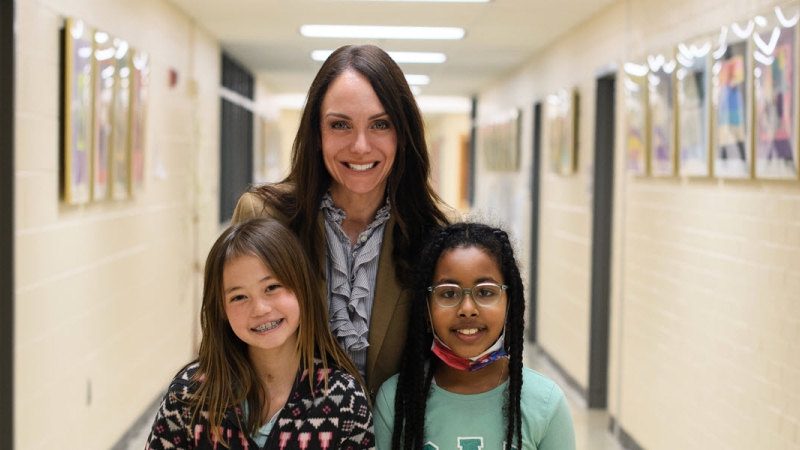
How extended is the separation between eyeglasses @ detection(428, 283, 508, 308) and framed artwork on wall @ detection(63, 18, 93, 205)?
8.39 feet

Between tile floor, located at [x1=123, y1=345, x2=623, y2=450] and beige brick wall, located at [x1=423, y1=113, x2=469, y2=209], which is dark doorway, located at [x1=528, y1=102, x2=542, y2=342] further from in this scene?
beige brick wall, located at [x1=423, y1=113, x2=469, y2=209]

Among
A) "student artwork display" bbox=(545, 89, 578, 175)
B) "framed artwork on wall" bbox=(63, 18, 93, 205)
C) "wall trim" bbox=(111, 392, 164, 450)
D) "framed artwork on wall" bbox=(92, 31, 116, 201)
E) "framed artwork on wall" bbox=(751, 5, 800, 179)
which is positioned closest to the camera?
"framed artwork on wall" bbox=(751, 5, 800, 179)

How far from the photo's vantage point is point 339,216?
82.6 inches

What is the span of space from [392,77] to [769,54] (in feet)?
6.78

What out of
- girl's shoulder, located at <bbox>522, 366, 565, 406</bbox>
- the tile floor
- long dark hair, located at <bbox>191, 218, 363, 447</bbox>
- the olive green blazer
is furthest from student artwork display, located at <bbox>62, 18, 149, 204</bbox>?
girl's shoulder, located at <bbox>522, 366, 565, 406</bbox>

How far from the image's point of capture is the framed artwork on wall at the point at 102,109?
14.5 ft

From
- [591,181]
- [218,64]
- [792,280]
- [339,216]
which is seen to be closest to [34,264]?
[339,216]

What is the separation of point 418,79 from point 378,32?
14.9 ft

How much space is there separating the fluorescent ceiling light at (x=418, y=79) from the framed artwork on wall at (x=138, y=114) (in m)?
6.00

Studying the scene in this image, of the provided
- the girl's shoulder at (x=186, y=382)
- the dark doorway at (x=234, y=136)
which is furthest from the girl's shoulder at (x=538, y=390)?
the dark doorway at (x=234, y=136)

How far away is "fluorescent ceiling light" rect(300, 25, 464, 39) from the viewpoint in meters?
7.21

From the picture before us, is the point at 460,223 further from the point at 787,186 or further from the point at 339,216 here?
the point at 787,186

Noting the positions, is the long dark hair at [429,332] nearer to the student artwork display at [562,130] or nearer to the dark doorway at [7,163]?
the dark doorway at [7,163]

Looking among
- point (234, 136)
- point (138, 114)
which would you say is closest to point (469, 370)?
point (138, 114)
